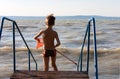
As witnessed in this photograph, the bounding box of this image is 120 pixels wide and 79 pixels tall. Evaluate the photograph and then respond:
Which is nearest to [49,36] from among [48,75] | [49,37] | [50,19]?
[49,37]

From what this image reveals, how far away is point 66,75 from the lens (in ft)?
22.6

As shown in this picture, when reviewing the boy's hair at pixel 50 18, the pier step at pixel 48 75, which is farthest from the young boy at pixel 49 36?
the pier step at pixel 48 75

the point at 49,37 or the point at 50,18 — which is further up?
the point at 50,18

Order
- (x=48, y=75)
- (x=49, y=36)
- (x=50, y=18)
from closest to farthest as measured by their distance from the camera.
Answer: (x=48, y=75), (x=50, y=18), (x=49, y=36)

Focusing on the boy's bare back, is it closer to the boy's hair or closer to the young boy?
the young boy

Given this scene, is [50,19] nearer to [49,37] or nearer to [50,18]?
[50,18]

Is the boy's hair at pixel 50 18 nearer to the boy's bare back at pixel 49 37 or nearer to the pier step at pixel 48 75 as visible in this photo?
the boy's bare back at pixel 49 37

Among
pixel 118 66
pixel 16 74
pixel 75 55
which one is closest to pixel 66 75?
pixel 16 74

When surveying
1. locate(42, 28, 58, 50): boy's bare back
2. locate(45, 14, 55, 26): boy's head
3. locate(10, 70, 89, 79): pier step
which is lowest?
locate(10, 70, 89, 79): pier step

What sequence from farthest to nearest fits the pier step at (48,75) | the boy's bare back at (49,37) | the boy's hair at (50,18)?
the boy's bare back at (49,37) < the boy's hair at (50,18) < the pier step at (48,75)

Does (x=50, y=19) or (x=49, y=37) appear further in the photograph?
(x=49, y=37)

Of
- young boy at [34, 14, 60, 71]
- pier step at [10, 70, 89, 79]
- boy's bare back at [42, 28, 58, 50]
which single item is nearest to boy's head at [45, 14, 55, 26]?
young boy at [34, 14, 60, 71]

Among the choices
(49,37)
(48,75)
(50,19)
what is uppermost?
(50,19)

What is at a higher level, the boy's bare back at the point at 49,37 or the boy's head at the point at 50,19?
the boy's head at the point at 50,19
